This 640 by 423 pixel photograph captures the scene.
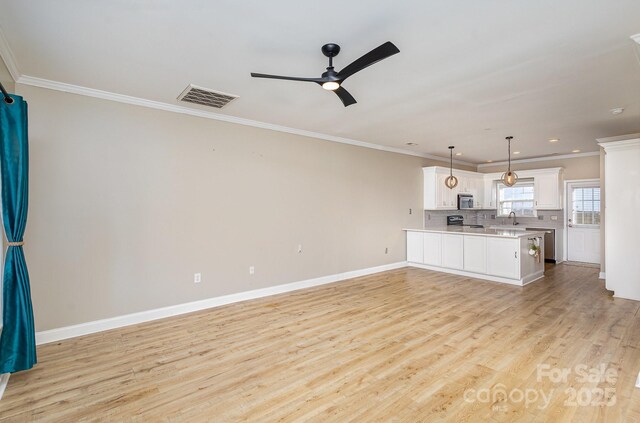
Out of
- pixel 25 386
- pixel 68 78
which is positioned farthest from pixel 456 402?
pixel 68 78

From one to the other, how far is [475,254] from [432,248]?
3.05 ft

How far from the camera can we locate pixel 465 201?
8031mm

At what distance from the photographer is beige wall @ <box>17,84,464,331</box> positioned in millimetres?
3344

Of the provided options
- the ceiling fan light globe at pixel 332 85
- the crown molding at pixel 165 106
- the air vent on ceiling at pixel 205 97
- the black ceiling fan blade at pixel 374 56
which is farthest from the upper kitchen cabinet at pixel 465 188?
the black ceiling fan blade at pixel 374 56

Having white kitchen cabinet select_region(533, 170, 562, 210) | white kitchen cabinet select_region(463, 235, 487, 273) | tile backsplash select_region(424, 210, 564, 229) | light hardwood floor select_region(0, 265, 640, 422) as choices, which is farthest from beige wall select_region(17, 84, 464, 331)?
white kitchen cabinet select_region(533, 170, 562, 210)

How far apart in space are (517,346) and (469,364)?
73 cm

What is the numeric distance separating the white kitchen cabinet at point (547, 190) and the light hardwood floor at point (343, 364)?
11.3ft

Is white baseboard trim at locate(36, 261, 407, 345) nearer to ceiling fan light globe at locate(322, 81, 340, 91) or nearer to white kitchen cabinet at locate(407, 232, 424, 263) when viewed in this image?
white kitchen cabinet at locate(407, 232, 424, 263)

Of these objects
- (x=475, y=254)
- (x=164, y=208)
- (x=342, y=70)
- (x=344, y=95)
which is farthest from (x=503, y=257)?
(x=164, y=208)

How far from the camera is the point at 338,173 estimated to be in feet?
19.2

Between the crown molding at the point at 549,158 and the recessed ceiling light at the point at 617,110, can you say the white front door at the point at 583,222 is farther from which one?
the recessed ceiling light at the point at 617,110

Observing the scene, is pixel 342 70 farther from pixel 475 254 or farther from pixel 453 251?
pixel 453 251

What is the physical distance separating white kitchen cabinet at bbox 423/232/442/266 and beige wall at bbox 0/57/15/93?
685 cm

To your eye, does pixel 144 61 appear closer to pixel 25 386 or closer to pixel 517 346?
pixel 25 386
